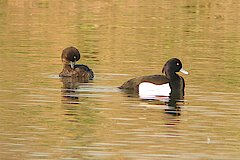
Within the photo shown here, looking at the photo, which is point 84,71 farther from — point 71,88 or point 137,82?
point 137,82

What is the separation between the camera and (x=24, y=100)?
76.2 feet

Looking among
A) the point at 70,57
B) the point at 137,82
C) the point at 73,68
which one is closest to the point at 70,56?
the point at 70,57

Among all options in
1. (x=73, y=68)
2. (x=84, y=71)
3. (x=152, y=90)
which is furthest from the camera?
(x=73, y=68)

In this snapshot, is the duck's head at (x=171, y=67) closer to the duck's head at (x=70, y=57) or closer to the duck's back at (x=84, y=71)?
the duck's back at (x=84, y=71)

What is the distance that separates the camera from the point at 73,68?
2884cm

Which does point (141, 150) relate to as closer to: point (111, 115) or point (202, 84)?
point (111, 115)

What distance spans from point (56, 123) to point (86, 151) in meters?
2.89

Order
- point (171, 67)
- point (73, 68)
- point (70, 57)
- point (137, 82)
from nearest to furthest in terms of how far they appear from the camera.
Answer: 1. point (137, 82)
2. point (171, 67)
3. point (73, 68)
4. point (70, 57)

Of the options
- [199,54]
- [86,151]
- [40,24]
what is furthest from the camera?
[40,24]

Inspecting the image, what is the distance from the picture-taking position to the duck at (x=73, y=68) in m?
27.8

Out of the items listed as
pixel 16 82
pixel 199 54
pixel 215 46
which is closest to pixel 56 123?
pixel 16 82

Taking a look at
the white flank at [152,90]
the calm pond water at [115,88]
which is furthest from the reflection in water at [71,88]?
the white flank at [152,90]

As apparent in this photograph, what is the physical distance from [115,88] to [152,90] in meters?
0.88

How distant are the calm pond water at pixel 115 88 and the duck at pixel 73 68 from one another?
35cm
